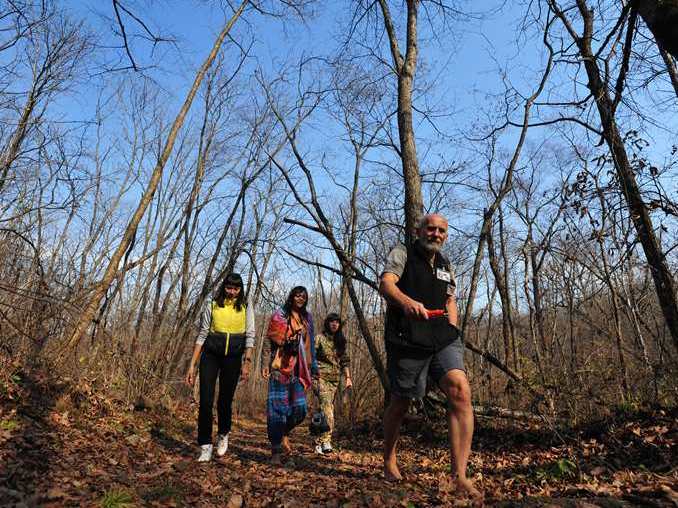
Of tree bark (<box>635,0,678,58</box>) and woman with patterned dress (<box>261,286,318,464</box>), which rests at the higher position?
tree bark (<box>635,0,678,58</box>)

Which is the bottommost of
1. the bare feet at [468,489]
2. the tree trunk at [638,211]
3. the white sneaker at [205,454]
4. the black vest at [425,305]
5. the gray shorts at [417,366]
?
the white sneaker at [205,454]

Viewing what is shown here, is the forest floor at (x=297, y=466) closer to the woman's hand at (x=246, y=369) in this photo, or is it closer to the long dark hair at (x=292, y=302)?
the woman's hand at (x=246, y=369)

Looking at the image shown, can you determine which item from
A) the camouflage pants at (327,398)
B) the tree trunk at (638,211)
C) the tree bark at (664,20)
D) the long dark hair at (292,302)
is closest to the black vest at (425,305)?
the tree bark at (664,20)

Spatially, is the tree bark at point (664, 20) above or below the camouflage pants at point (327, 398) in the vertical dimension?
above

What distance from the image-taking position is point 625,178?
4.97 m

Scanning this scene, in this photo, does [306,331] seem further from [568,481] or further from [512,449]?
[568,481]

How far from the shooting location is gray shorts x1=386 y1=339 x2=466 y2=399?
3.15 metres

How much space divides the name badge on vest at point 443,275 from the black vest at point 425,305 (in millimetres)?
11

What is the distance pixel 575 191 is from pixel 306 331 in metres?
3.57

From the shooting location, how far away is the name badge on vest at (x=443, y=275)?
3.36 metres

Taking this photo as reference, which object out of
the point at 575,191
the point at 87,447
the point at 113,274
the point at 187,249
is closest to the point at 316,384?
the point at 87,447

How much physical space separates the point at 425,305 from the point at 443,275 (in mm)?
298

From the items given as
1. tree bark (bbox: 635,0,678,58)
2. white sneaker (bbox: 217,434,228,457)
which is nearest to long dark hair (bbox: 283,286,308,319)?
white sneaker (bbox: 217,434,228,457)

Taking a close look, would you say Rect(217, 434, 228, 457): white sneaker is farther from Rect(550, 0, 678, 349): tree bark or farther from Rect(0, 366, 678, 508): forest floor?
Rect(550, 0, 678, 349): tree bark
